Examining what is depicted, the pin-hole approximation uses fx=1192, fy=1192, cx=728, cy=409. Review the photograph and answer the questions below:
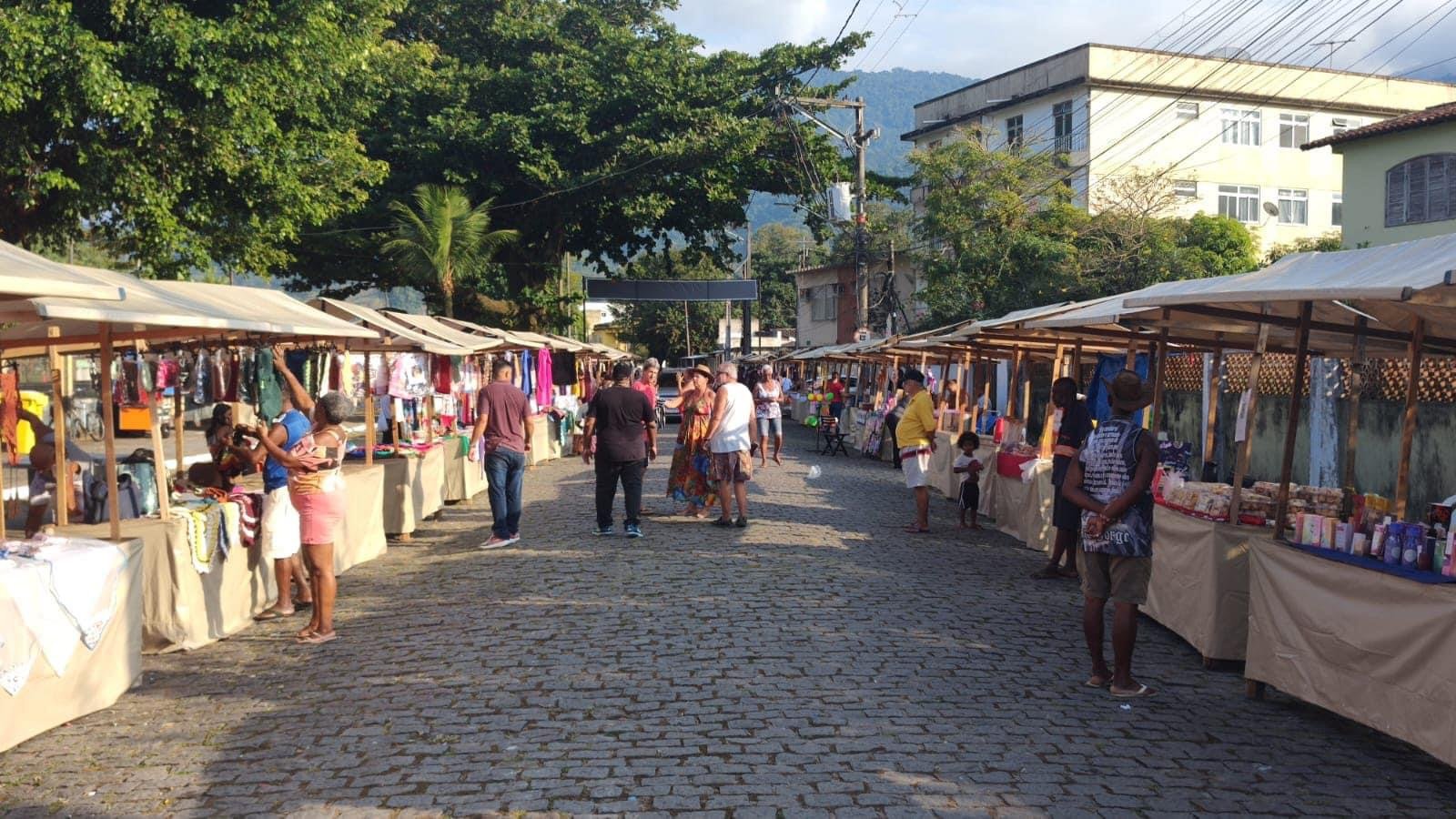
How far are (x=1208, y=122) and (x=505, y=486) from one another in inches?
1364

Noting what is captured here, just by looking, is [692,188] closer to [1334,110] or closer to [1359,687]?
[1334,110]

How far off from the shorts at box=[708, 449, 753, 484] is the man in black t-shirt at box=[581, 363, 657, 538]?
36.9 inches

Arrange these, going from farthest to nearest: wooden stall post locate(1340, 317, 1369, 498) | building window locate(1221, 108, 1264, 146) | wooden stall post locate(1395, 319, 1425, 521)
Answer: building window locate(1221, 108, 1264, 146) < wooden stall post locate(1340, 317, 1369, 498) < wooden stall post locate(1395, 319, 1425, 521)

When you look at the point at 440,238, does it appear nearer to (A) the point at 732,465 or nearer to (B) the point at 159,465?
(A) the point at 732,465

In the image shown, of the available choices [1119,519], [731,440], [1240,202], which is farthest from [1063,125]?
[1119,519]

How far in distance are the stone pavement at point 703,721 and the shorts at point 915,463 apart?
281cm

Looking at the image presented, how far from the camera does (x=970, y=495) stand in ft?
45.7

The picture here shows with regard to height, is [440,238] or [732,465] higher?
[440,238]

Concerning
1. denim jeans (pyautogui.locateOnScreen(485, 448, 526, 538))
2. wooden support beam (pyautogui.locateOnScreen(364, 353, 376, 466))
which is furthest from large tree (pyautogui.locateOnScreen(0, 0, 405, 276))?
denim jeans (pyautogui.locateOnScreen(485, 448, 526, 538))

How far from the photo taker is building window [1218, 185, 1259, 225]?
130 ft

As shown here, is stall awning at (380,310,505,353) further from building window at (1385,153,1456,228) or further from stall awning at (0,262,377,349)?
building window at (1385,153,1456,228)

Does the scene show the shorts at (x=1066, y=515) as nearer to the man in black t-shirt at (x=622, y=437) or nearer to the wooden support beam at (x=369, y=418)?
the man in black t-shirt at (x=622, y=437)

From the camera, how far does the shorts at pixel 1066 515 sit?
33.0 ft

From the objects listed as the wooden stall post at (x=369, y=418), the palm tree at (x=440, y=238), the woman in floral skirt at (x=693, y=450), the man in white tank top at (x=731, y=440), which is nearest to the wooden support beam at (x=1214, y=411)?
the man in white tank top at (x=731, y=440)
